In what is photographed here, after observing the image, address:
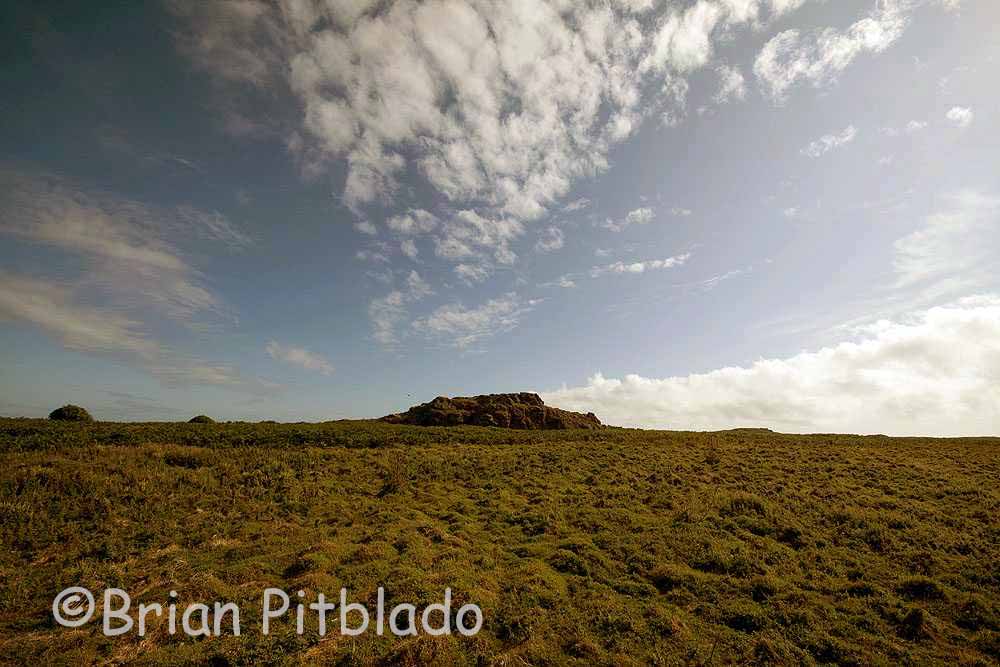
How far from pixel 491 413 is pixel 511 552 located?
55.1 meters

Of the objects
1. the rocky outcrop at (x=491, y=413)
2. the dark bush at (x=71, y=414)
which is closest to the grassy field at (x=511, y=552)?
the dark bush at (x=71, y=414)

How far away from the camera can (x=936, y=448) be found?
48.3m

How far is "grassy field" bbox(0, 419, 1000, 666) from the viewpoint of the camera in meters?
11.9

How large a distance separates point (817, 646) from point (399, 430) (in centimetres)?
4349

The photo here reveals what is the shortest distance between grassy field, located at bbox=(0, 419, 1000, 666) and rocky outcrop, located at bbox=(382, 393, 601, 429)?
121 ft

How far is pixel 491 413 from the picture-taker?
7381cm

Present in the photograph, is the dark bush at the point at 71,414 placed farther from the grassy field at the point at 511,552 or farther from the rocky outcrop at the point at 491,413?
the rocky outcrop at the point at 491,413

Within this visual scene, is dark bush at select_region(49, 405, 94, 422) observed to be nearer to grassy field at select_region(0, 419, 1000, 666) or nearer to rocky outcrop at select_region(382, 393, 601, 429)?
grassy field at select_region(0, 419, 1000, 666)

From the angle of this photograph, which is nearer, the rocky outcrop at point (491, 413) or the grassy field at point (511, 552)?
the grassy field at point (511, 552)

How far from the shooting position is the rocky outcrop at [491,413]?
7119 centimetres

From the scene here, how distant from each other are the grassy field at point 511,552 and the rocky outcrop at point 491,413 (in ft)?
121

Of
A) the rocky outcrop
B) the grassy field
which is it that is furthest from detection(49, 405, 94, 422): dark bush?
the rocky outcrop

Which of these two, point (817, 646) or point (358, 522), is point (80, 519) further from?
point (817, 646)

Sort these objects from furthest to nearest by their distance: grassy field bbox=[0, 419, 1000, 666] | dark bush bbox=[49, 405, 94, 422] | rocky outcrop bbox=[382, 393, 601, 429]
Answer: rocky outcrop bbox=[382, 393, 601, 429], dark bush bbox=[49, 405, 94, 422], grassy field bbox=[0, 419, 1000, 666]
